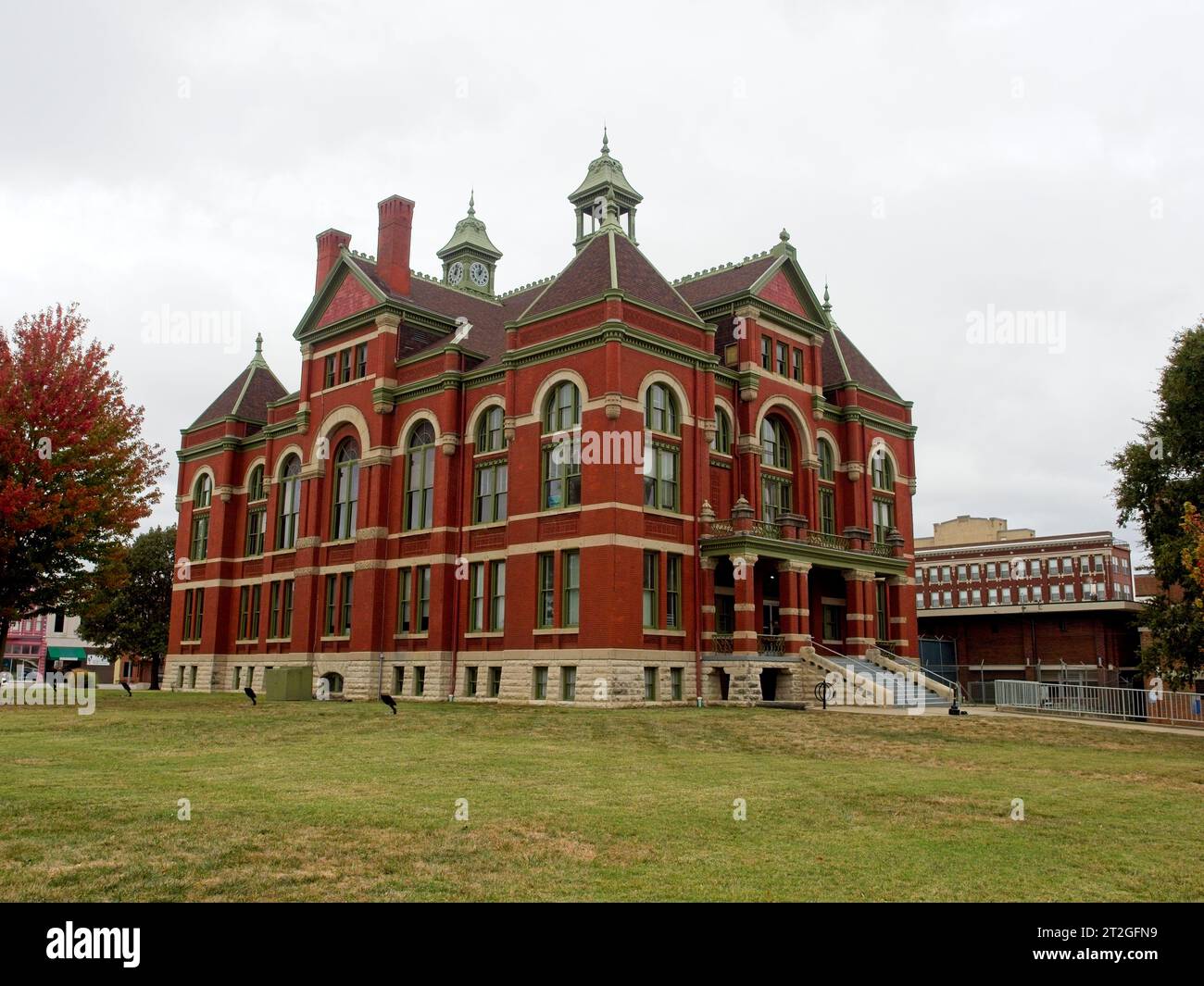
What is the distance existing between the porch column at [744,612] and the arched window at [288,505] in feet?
78.7

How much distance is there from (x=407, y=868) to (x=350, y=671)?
36.4 m

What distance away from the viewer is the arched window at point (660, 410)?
37844mm

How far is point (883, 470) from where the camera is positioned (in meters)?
50.4

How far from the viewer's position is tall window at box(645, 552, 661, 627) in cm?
3656

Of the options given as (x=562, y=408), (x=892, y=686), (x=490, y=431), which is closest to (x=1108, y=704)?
(x=892, y=686)

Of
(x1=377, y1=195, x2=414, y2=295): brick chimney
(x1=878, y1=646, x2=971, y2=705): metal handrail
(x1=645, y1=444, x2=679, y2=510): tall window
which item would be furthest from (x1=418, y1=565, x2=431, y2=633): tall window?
(x1=878, y1=646, x2=971, y2=705): metal handrail

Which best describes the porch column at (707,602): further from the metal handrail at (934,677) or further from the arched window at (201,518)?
the arched window at (201,518)

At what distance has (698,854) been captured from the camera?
32.9ft

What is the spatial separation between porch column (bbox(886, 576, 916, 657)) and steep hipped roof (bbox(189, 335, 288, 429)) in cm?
3491

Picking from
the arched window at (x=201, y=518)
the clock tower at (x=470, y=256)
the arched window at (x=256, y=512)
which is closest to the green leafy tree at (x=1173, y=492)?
the clock tower at (x=470, y=256)

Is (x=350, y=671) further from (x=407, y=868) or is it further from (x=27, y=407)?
(x=407, y=868)

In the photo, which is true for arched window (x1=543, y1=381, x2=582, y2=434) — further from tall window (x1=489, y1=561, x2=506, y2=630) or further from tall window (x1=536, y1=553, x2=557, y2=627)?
tall window (x1=489, y1=561, x2=506, y2=630)
